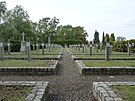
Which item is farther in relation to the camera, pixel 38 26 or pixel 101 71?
pixel 38 26

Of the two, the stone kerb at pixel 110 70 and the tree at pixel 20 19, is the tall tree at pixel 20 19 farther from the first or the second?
the stone kerb at pixel 110 70

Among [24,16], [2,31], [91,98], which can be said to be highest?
[24,16]

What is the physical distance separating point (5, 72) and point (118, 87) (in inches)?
196

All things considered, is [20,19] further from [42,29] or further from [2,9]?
[42,29]

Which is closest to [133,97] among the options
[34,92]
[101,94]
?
[101,94]

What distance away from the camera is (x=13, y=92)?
485 cm

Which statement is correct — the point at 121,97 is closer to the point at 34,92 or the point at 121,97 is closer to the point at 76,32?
the point at 34,92

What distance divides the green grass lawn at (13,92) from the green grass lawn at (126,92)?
191cm

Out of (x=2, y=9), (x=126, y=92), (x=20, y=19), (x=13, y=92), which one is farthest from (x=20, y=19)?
(x=126, y=92)

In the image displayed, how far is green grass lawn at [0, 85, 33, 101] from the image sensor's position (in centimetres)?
437

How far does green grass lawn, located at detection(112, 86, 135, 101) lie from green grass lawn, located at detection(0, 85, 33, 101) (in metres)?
1.91

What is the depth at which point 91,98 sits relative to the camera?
5.25 meters

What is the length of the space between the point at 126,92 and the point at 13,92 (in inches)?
95.4

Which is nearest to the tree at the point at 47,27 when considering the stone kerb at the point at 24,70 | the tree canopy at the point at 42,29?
the tree canopy at the point at 42,29
